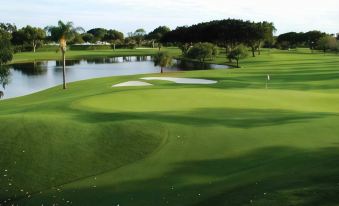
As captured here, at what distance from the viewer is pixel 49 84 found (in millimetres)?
70188

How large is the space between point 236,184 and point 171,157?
3.69 m

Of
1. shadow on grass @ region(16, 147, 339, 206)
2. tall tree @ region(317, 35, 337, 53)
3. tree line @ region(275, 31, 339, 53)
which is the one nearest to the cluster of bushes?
tall tree @ region(317, 35, 337, 53)

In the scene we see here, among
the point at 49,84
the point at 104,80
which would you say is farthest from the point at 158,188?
the point at 49,84

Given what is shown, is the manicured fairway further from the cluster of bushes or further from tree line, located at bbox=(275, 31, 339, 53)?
tree line, located at bbox=(275, 31, 339, 53)

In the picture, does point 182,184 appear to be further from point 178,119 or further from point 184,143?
point 178,119

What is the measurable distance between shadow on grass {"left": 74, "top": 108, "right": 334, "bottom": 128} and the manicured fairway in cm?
5

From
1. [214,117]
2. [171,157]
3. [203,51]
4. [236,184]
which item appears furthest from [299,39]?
[236,184]

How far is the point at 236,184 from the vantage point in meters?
14.5

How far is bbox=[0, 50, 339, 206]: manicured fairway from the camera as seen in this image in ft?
46.3

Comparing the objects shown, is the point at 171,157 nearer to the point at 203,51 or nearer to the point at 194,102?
the point at 194,102

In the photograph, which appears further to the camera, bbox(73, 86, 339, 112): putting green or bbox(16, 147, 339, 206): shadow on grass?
bbox(73, 86, 339, 112): putting green

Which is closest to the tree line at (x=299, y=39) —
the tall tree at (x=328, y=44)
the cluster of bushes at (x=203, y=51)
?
the tall tree at (x=328, y=44)

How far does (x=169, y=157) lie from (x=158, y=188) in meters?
2.62

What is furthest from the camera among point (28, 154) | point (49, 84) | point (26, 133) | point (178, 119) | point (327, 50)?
point (327, 50)
